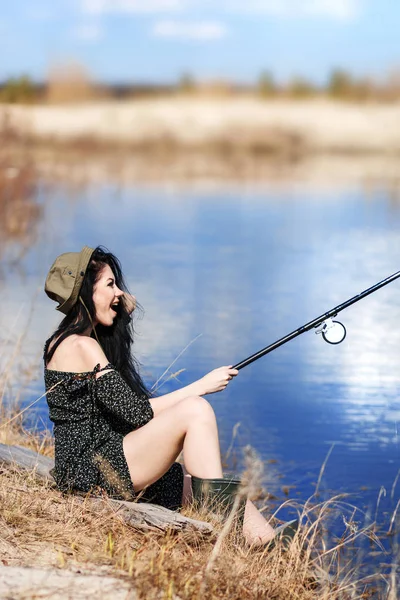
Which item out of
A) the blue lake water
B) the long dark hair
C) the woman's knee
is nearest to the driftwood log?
the woman's knee

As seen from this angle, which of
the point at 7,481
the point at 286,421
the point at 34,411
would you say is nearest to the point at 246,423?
the point at 286,421

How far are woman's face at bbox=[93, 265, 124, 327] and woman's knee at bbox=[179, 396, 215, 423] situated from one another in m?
0.45

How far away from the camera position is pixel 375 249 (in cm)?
1192

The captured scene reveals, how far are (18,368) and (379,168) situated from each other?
2273 centimetres

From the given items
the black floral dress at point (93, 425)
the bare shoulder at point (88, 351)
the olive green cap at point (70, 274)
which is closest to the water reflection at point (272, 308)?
the black floral dress at point (93, 425)

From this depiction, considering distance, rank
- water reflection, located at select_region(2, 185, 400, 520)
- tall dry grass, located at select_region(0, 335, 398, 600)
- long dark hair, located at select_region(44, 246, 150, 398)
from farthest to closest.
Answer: water reflection, located at select_region(2, 185, 400, 520), long dark hair, located at select_region(44, 246, 150, 398), tall dry grass, located at select_region(0, 335, 398, 600)

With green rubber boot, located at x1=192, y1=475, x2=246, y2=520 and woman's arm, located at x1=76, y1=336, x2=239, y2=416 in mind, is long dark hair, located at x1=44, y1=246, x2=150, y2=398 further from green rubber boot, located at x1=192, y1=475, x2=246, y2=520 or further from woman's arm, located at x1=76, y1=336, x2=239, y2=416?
green rubber boot, located at x1=192, y1=475, x2=246, y2=520

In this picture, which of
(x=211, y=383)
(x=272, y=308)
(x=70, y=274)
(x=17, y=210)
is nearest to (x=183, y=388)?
(x=211, y=383)

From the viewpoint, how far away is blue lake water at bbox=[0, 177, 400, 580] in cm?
543

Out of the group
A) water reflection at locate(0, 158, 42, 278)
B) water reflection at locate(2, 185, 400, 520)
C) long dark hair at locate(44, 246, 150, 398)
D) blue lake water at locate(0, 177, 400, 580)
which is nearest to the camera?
→ long dark hair at locate(44, 246, 150, 398)

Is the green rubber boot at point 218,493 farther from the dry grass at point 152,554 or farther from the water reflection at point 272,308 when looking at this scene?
the water reflection at point 272,308

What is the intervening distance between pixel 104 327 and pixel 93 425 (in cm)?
37

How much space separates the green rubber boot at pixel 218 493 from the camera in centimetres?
361

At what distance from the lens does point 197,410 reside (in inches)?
143
